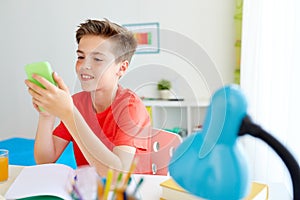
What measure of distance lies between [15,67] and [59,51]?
46 cm

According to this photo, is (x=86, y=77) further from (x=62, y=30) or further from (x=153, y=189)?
(x=62, y=30)

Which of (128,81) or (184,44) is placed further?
(128,81)

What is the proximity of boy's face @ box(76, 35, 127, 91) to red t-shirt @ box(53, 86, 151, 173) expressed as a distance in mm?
32

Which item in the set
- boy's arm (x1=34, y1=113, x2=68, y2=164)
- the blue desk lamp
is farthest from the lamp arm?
boy's arm (x1=34, y1=113, x2=68, y2=164)

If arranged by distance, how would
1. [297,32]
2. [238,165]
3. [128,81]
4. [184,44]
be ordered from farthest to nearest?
[297,32], [128,81], [184,44], [238,165]

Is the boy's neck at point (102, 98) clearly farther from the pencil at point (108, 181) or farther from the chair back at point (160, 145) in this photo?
the pencil at point (108, 181)

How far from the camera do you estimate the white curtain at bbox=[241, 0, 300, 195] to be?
4.96ft

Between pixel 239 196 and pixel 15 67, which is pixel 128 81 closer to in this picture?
pixel 239 196

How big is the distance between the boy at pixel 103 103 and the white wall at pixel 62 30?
1931 millimetres

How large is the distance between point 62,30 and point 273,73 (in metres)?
1.96

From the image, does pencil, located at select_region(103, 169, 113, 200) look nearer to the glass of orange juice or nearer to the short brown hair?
the short brown hair

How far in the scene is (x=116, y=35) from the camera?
30.4 inches

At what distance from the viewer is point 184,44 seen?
0.57m

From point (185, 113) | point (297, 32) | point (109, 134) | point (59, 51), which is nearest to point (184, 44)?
point (185, 113)
